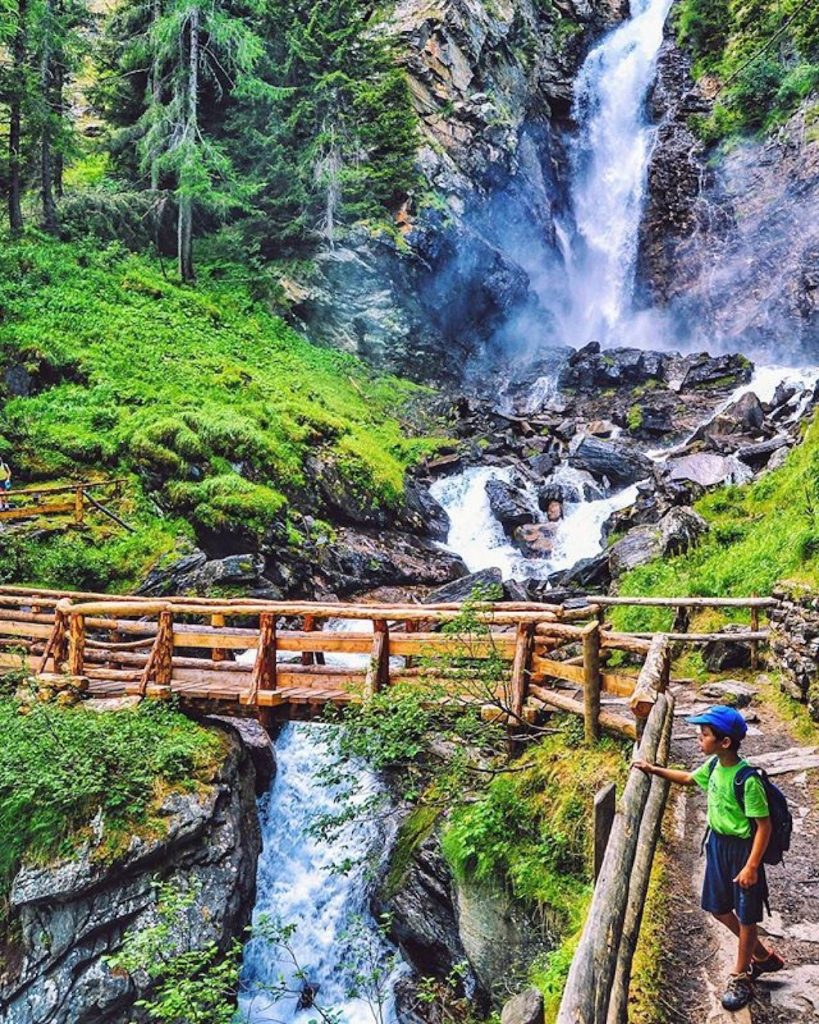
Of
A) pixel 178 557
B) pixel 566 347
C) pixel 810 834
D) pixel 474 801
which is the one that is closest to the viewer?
pixel 810 834

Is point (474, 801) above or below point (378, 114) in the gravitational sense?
below

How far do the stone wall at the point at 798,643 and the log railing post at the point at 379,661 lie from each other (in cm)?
451

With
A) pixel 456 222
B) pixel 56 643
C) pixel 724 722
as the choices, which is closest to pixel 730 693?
pixel 724 722

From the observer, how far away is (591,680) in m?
6.34

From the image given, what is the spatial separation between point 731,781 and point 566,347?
33424 mm

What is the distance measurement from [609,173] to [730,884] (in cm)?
4258

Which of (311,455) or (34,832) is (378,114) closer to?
(311,455)

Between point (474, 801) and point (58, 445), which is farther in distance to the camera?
point (58, 445)

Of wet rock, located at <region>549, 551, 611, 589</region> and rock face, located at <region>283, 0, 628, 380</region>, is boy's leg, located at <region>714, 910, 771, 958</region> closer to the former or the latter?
wet rock, located at <region>549, 551, 611, 589</region>

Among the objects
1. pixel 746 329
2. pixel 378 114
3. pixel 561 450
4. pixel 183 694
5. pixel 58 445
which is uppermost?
pixel 378 114

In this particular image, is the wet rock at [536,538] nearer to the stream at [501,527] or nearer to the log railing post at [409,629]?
the stream at [501,527]

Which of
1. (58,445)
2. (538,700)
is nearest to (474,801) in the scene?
(538,700)

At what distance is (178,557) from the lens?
46.3ft

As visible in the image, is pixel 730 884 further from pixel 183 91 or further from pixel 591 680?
pixel 183 91
